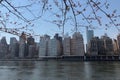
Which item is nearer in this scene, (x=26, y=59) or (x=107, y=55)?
(x=107, y=55)

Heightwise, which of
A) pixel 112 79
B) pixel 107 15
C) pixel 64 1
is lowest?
pixel 112 79

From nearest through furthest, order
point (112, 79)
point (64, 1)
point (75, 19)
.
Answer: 1. point (64, 1)
2. point (75, 19)
3. point (112, 79)

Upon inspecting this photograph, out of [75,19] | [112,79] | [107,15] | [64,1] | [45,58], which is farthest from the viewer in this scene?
[45,58]

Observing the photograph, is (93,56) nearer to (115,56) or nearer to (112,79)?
(115,56)

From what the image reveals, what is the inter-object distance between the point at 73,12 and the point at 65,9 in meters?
0.14

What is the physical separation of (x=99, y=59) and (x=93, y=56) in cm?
488

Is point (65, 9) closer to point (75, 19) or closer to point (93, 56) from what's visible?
point (75, 19)

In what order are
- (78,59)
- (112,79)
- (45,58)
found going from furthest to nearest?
(45,58) → (78,59) → (112,79)

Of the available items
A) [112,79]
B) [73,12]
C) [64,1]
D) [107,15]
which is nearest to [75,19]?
[73,12]

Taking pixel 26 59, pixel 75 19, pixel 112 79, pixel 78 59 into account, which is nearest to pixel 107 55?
pixel 78 59

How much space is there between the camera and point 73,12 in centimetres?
308

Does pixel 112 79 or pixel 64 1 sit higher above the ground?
pixel 64 1

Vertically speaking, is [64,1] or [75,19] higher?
[64,1]

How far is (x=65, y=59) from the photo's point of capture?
112 meters
